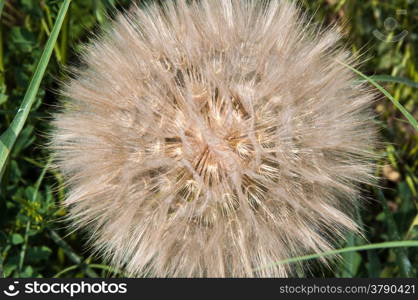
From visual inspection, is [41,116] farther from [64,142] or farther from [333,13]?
[333,13]

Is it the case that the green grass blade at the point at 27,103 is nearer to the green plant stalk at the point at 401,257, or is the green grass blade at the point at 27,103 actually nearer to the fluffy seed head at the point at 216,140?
the fluffy seed head at the point at 216,140

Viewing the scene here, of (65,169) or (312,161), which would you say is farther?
(65,169)

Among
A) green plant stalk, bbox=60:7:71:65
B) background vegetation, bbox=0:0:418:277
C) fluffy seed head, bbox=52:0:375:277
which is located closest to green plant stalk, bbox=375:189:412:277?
background vegetation, bbox=0:0:418:277

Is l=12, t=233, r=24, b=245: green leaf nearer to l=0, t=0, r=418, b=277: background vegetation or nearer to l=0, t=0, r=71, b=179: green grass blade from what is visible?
l=0, t=0, r=418, b=277: background vegetation

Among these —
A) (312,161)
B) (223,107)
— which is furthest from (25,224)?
(312,161)

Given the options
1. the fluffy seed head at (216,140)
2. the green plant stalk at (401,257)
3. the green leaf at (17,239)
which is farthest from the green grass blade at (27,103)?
the green plant stalk at (401,257)

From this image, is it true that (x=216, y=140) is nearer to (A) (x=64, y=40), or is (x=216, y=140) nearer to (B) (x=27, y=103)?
(B) (x=27, y=103)
